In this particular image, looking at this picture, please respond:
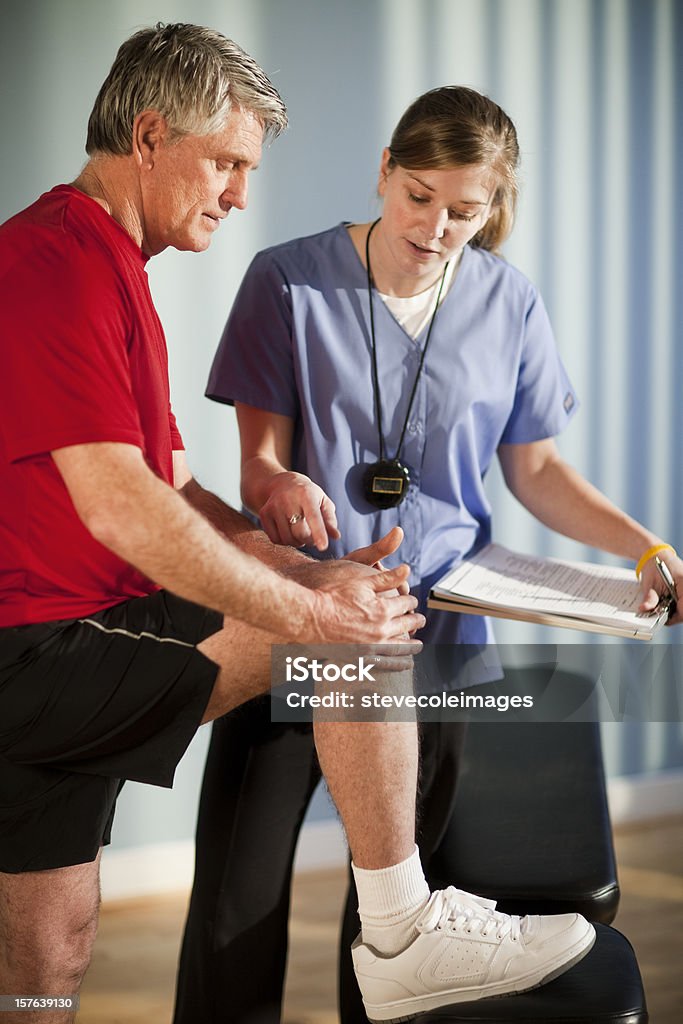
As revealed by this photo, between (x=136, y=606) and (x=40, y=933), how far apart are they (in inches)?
16.5

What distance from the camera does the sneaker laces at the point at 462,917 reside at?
1.27 meters

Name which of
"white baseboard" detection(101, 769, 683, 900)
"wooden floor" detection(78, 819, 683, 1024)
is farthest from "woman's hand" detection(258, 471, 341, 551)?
"white baseboard" detection(101, 769, 683, 900)

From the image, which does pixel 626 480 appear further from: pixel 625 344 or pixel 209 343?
pixel 209 343

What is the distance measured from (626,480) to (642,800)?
0.83 m

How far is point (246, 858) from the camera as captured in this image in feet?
5.42

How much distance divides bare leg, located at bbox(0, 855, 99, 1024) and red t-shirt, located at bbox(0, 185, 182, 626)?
32cm

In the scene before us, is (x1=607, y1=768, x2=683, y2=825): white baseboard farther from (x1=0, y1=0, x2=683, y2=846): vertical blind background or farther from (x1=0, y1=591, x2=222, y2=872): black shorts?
(x1=0, y1=591, x2=222, y2=872): black shorts

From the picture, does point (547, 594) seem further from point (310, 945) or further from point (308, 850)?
point (308, 850)

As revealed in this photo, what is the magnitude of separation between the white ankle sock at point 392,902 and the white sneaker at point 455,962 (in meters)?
0.01

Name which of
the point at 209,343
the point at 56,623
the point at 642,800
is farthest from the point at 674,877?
the point at 56,623

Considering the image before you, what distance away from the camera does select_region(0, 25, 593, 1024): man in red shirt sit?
1.17m

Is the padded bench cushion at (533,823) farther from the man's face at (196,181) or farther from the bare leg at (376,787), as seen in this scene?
the man's face at (196,181)

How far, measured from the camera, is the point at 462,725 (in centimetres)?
176

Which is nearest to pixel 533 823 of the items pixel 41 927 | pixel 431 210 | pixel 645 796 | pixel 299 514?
pixel 299 514
